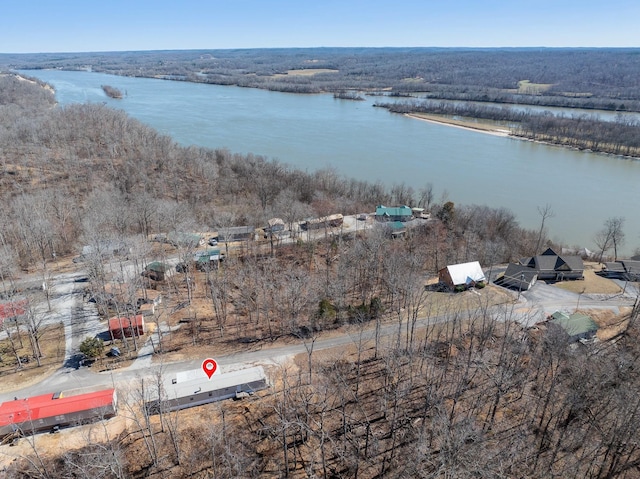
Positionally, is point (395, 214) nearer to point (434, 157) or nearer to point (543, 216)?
point (543, 216)

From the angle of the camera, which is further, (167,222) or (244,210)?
(244,210)

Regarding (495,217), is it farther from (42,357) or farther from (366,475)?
(42,357)

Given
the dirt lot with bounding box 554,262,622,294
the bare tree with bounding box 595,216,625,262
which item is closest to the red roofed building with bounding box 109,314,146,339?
the dirt lot with bounding box 554,262,622,294

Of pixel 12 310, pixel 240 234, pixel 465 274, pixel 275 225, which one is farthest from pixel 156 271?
pixel 465 274

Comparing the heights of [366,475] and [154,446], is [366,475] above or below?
below

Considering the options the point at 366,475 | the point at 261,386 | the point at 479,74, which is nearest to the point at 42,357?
the point at 261,386

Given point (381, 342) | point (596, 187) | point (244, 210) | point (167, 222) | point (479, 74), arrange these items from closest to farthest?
1. point (381, 342)
2. point (167, 222)
3. point (244, 210)
4. point (596, 187)
5. point (479, 74)

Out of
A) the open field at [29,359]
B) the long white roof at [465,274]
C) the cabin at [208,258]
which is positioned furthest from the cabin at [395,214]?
the open field at [29,359]

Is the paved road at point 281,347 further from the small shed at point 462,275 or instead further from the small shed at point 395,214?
the small shed at point 395,214
